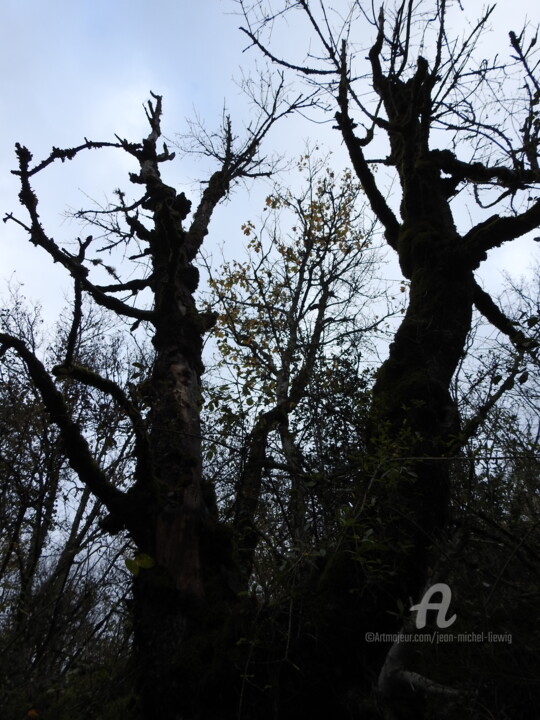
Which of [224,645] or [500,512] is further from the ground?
[500,512]

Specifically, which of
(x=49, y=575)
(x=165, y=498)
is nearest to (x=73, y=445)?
(x=165, y=498)

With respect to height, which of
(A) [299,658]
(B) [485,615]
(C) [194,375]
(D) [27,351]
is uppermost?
(C) [194,375]

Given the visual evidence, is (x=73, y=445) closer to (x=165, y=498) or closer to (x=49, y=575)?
(x=165, y=498)

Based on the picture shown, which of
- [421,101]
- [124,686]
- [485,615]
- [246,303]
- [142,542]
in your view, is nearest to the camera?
[485,615]

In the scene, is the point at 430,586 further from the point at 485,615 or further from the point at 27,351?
the point at 27,351

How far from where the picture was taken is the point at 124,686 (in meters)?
2.79

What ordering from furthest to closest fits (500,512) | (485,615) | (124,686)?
(500,512) → (124,686) → (485,615)

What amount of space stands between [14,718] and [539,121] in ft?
18.3

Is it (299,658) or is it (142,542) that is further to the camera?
(142,542)

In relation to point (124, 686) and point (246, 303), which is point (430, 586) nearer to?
point (124, 686)

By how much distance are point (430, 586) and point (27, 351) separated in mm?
2743

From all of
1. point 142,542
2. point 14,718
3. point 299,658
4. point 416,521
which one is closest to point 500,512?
point 416,521

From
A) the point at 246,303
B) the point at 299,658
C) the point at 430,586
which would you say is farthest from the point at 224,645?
the point at 246,303

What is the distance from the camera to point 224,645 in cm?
252
